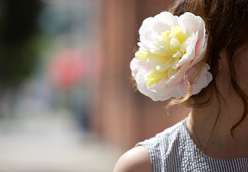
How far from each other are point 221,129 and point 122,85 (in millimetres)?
15808

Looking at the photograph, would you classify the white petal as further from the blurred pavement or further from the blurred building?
the blurred pavement

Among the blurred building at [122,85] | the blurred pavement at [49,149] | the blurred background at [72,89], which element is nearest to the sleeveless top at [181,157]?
the blurred background at [72,89]

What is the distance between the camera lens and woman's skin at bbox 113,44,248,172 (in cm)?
246

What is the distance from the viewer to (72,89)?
121 ft

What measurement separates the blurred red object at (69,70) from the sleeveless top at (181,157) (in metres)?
32.8

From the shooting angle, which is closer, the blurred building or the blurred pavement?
the blurred building

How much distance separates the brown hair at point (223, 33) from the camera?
8.07 ft

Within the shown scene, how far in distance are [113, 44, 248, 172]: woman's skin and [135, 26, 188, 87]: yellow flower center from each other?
114mm

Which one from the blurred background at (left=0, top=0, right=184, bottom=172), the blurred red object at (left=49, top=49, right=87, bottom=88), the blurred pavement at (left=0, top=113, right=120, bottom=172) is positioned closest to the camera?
the blurred background at (left=0, top=0, right=184, bottom=172)

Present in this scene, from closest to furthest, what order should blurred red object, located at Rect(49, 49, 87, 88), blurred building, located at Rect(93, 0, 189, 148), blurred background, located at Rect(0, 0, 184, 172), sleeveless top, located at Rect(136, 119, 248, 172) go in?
1. sleeveless top, located at Rect(136, 119, 248, 172)
2. blurred building, located at Rect(93, 0, 189, 148)
3. blurred background, located at Rect(0, 0, 184, 172)
4. blurred red object, located at Rect(49, 49, 87, 88)

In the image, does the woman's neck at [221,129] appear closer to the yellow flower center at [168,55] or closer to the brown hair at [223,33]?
the brown hair at [223,33]

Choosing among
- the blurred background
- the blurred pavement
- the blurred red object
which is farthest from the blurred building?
the blurred red object

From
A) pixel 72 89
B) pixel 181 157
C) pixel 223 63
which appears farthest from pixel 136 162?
pixel 72 89

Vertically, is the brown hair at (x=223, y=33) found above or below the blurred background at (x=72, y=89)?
below
